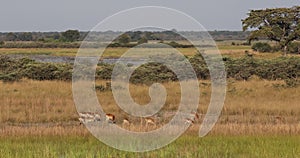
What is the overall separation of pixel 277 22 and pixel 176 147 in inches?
1643

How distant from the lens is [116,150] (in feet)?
32.5

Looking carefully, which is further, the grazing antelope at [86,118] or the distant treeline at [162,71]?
the distant treeline at [162,71]

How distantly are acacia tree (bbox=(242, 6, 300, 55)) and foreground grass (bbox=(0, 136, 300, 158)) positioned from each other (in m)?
39.2

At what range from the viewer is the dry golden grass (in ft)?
42.1

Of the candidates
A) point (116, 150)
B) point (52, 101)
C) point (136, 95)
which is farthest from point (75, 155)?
point (136, 95)

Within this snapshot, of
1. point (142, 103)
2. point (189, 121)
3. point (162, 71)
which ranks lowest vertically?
point (162, 71)

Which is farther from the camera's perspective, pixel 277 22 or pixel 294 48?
pixel 294 48

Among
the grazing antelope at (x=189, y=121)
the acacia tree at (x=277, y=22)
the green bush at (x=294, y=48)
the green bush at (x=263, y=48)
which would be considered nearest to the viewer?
the grazing antelope at (x=189, y=121)

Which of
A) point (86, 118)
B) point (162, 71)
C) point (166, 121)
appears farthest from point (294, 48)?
point (86, 118)

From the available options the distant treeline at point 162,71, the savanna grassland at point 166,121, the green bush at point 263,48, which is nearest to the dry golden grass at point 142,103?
the savanna grassland at point 166,121

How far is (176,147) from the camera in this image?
10.2m

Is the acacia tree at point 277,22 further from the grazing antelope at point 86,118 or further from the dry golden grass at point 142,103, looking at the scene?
the grazing antelope at point 86,118

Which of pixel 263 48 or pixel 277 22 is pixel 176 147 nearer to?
pixel 277 22

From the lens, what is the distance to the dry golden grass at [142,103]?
12.8m
